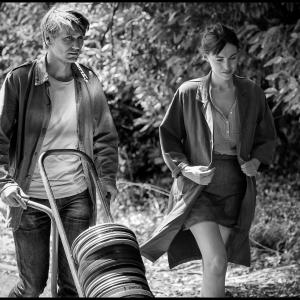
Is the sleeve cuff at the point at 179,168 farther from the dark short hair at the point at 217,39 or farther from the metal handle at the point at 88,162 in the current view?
the metal handle at the point at 88,162

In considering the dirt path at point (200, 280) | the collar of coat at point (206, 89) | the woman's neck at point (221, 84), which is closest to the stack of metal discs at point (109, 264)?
the collar of coat at point (206, 89)

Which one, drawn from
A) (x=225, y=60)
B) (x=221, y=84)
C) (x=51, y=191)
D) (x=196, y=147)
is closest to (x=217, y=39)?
(x=225, y=60)

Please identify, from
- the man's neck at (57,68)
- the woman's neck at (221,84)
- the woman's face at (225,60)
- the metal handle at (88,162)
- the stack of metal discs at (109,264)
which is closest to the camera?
the stack of metal discs at (109,264)

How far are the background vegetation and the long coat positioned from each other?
197 centimetres

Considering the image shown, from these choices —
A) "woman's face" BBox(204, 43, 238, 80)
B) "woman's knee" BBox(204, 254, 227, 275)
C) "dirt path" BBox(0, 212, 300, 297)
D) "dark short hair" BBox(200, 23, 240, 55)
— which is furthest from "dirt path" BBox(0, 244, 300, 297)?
"dark short hair" BBox(200, 23, 240, 55)

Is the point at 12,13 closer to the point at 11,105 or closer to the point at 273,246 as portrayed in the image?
the point at 273,246

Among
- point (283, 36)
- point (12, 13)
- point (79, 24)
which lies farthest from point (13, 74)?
point (12, 13)

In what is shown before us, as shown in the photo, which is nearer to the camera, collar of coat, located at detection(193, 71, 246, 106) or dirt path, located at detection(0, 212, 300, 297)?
collar of coat, located at detection(193, 71, 246, 106)

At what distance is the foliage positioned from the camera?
7.30 metres

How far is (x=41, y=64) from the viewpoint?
14.3 ft

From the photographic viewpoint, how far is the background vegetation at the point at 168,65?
7.28 meters

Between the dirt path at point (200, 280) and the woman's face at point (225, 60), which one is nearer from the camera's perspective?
the woman's face at point (225, 60)

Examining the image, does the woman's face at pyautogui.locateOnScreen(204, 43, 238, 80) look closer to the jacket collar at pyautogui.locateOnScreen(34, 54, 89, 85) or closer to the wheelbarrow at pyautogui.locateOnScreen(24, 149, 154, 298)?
the jacket collar at pyautogui.locateOnScreen(34, 54, 89, 85)

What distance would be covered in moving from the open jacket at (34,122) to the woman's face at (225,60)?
0.69m
